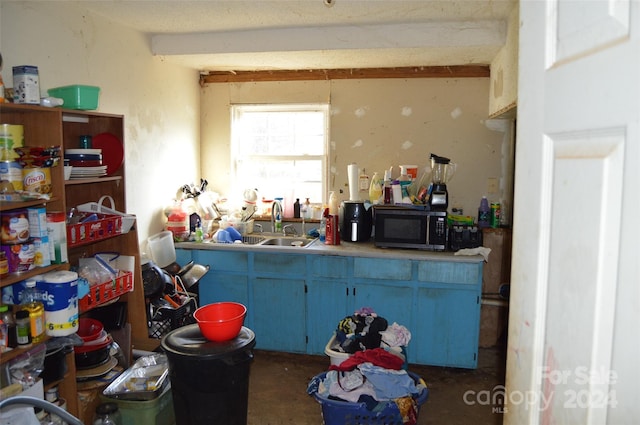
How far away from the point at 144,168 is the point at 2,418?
196 centimetres

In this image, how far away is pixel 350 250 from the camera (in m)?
3.54

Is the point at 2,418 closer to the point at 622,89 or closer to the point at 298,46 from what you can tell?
the point at 622,89

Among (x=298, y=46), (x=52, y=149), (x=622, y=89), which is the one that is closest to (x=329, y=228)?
(x=298, y=46)

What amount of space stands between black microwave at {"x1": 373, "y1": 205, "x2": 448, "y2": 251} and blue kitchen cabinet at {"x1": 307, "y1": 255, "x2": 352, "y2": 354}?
A: 34 cm

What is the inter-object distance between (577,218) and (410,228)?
282 cm

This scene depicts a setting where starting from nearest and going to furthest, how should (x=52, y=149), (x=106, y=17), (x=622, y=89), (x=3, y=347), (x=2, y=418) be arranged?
(x=622, y=89)
(x=2, y=418)
(x=3, y=347)
(x=52, y=149)
(x=106, y=17)

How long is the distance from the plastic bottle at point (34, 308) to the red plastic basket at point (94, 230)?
0.99 ft

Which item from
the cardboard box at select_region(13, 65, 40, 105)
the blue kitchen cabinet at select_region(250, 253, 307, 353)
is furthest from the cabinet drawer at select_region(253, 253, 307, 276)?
the cardboard box at select_region(13, 65, 40, 105)

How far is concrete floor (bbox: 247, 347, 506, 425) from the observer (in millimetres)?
2924

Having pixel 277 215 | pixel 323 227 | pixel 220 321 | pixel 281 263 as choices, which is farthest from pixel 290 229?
pixel 220 321

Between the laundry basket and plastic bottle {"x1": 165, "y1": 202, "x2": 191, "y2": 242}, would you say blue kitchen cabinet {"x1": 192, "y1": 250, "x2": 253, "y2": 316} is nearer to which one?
plastic bottle {"x1": 165, "y1": 202, "x2": 191, "y2": 242}

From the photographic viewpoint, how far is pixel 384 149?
13.4ft

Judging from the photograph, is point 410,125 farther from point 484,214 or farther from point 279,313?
point 279,313

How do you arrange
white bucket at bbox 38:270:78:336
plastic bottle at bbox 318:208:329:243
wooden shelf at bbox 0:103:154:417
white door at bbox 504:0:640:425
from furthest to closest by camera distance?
plastic bottle at bbox 318:208:329:243 → wooden shelf at bbox 0:103:154:417 → white bucket at bbox 38:270:78:336 → white door at bbox 504:0:640:425
